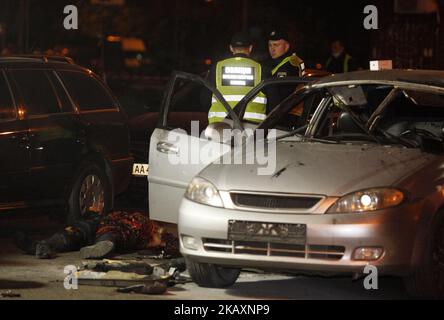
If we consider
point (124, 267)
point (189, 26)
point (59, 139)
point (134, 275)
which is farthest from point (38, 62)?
point (189, 26)

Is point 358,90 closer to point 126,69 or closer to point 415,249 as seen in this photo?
point 415,249

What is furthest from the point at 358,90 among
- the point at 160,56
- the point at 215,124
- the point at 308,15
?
the point at 160,56

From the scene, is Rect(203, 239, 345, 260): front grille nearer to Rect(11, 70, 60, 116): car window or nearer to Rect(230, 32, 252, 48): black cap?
Rect(11, 70, 60, 116): car window

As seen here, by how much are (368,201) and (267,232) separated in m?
0.70

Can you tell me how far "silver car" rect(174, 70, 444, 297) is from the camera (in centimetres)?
843

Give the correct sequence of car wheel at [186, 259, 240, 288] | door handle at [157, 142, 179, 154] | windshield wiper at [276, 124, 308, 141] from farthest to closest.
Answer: door handle at [157, 142, 179, 154], windshield wiper at [276, 124, 308, 141], car wheel at [186, 259, 240, 288]

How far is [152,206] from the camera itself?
34.8 feet

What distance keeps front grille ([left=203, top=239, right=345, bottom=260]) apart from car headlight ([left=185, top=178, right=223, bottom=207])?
0.27 meters

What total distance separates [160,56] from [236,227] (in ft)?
163

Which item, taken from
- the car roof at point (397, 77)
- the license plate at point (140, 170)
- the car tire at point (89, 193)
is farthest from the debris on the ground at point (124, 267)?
the license plate at point (140, 170)

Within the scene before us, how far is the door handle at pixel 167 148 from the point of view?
411 inches

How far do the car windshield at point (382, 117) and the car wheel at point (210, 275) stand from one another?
1280mm

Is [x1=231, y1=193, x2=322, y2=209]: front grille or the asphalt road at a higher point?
[x1=231, y1=193, x2=322, y2=209]: front grille

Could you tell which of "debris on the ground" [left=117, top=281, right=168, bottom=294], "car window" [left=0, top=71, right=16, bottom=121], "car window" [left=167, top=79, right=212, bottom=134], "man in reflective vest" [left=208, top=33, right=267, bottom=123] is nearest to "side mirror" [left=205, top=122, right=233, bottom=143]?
"debris on the ground" [left=117, top=281, right=168, bottom=294]
